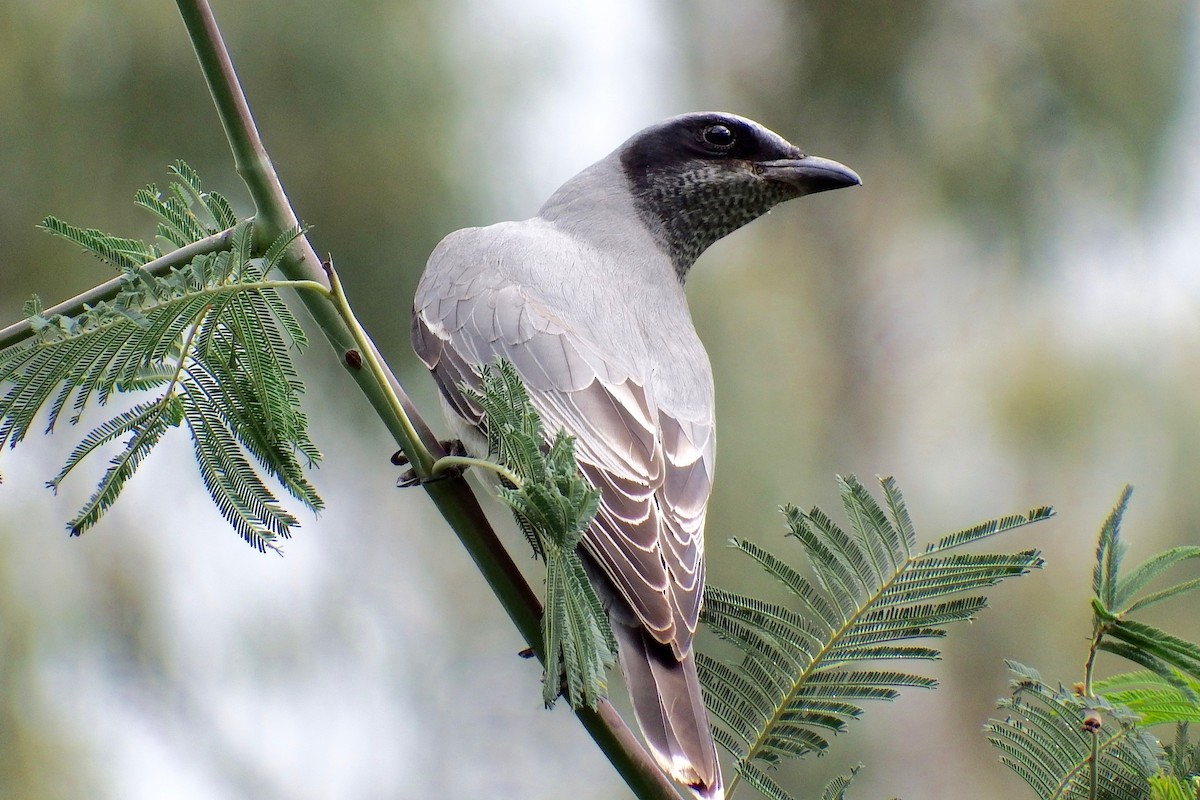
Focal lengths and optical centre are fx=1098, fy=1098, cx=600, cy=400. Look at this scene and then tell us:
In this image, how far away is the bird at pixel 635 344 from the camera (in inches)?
54.1

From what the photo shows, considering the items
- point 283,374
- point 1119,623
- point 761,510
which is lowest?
point 761,510

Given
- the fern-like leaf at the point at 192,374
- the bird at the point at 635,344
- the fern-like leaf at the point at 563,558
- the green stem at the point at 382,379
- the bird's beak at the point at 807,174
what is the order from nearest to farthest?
the fern-like leaf at the point at 563,558
the fern-like leaf at the point at 192,374
the green stem at the point at 382,379
the bird at the point at 635,344
the bird's beak at the point at 807,174

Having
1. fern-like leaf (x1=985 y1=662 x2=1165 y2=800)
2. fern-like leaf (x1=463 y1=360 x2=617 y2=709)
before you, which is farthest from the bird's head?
fern-like leaf (x1=463 y1=360 x2=617 y2=709)

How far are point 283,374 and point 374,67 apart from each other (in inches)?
200

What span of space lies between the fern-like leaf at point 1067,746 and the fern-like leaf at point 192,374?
76cm

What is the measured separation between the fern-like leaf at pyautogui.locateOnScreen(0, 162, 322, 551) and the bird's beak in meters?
1.68

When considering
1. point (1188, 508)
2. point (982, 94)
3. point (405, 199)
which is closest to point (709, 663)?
point (405, 199)

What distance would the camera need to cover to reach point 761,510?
19.6 feet

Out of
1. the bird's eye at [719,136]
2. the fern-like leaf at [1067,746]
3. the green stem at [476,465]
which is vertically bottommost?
the fern-like leaf at [1067,746]

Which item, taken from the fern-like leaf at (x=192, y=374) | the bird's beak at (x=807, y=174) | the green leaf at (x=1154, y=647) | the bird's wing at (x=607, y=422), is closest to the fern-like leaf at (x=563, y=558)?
the fern-like leaf at (x=192, y=374)

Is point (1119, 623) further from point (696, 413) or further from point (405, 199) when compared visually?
point (405, 199)

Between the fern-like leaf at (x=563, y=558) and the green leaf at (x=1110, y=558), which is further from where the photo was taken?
the green leaf at (x=1110, y=558)

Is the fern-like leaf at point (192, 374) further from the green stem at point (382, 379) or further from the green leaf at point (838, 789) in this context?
the green leaf at point (838, 789)

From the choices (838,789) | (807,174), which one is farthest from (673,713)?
(807,174)
